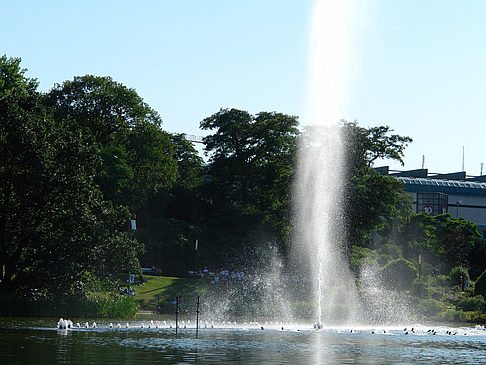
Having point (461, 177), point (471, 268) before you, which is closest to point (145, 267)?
point (471, 268)

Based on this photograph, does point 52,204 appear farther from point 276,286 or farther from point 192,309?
point 276,286

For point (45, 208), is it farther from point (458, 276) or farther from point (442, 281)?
point (458, 276)

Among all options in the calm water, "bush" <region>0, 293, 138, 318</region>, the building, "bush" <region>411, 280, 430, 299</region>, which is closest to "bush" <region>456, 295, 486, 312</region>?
"bush" <region>411, 280, 430, 299</region>

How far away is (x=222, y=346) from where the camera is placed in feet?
90.8

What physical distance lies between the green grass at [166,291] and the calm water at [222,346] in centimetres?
1918

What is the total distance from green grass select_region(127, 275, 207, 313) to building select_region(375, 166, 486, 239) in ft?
268

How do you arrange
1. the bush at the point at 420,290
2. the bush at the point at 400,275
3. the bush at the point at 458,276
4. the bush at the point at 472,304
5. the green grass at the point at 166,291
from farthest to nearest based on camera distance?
the bush at the point at 458,276 → the bush at the point at 420,290 → the bush at the point at 400,275 → the bush at the point at 472,304 → the green grass at the point at 166,291

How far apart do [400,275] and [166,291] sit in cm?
1982

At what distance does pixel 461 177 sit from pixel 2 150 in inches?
5257

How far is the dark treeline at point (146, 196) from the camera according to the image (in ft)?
149

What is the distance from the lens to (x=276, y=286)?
66.8 m

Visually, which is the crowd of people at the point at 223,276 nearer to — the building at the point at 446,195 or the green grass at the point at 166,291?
the green grass at the point at 166,291

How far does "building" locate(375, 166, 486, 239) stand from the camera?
144m

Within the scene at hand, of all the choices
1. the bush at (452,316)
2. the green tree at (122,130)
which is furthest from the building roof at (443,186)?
the bush at (452,316)
